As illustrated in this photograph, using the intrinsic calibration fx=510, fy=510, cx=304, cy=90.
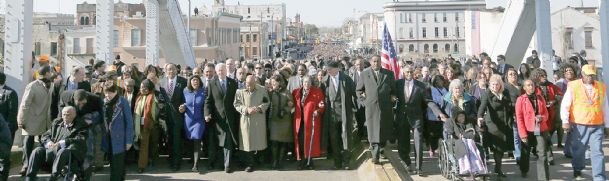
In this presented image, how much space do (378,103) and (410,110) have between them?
0.55 meters

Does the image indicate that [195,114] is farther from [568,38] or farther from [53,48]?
[53,48]

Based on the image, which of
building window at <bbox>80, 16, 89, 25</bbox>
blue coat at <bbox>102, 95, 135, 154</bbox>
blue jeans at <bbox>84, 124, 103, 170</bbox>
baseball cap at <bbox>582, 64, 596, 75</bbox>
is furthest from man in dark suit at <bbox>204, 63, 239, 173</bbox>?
building window at <bbox>80, 16, 89, 25</bbox>

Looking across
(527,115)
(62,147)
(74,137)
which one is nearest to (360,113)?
(527,115)

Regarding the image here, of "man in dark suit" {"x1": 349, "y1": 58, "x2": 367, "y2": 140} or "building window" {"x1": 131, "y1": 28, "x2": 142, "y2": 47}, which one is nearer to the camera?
"man in dark suit" {"x1": 349, "y1": 58, "x2": 367, "y2": 140}

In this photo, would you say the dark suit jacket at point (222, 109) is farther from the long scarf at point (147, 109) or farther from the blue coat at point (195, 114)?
the long scarf at point (147, 109)

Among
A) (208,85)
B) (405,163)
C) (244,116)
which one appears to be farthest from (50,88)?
(405,163)

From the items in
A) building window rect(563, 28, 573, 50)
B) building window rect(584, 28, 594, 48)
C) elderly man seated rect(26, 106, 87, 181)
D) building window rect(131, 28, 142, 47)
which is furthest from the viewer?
building window rect(131, 28, 142, 47)

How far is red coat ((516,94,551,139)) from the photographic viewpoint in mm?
7441

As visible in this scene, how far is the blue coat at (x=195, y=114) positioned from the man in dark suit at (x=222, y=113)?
4.7 inches

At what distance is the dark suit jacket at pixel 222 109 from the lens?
7983 millimetres

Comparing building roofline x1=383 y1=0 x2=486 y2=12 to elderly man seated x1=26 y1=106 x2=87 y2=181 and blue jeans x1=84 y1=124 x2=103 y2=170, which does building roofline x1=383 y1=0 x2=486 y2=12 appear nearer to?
blue jeans x1=84 y1=124 x2=103 y2=170

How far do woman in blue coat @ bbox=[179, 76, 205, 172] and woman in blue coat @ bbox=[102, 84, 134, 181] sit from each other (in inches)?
51.9

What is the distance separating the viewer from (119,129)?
6766mm

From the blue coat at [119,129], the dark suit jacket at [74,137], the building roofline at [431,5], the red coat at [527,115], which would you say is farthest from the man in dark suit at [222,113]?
the building roofline at [431,5]
